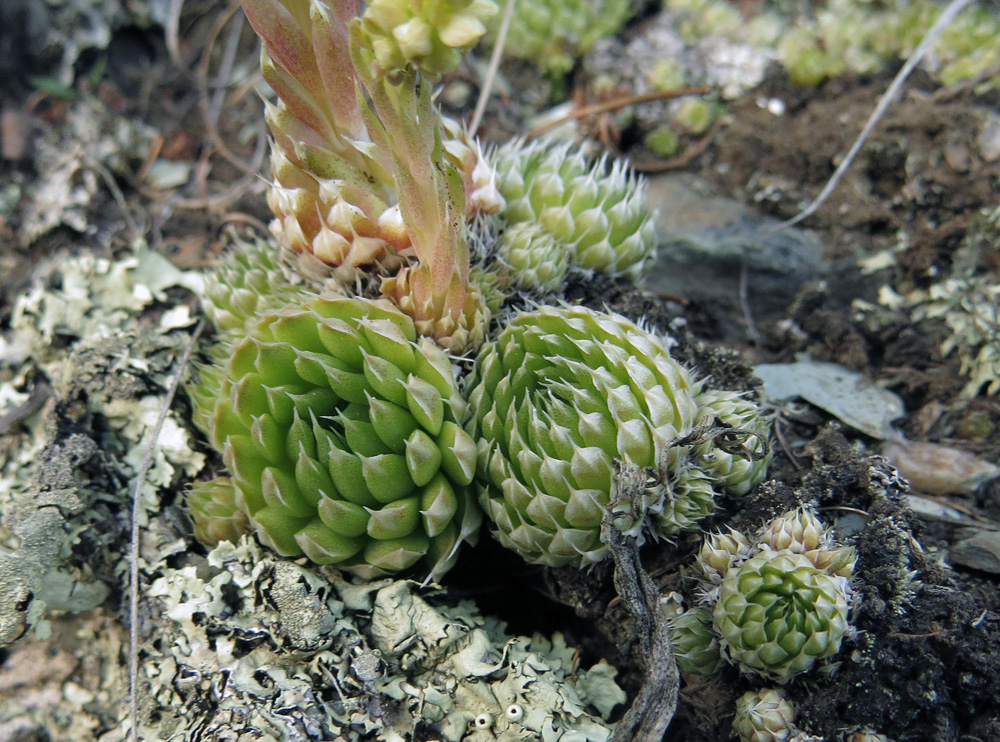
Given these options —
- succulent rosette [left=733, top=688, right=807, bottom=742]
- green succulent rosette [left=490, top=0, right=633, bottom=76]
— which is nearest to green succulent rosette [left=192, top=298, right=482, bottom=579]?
succulent rosette [left=733, top=688, right=807, bottom=742]

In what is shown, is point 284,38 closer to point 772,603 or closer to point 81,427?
point 81,427

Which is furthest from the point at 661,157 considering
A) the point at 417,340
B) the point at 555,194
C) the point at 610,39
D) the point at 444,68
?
the point at 444,68

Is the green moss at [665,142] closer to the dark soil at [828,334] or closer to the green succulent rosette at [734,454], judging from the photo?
the dark soil at [828,334]

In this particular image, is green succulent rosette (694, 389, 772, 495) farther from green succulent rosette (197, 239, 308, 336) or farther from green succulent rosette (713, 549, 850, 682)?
green succulent rosette (197, 239, 308, 336)

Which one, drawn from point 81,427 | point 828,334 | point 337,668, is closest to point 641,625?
point 337,668

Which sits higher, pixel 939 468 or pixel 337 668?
pixel 939 468

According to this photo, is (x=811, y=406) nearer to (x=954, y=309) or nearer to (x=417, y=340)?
(x=954, y=309)

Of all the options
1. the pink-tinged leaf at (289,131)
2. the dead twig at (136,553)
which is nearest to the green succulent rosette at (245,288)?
the dead twig at (136,553)
